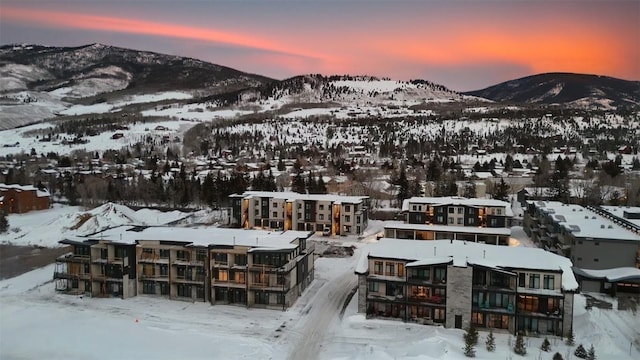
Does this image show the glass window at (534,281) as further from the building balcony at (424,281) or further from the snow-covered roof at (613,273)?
the snow-covered roof at (613,273)

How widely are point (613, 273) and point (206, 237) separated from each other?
1990 cm

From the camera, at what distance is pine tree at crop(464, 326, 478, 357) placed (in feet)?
58.9

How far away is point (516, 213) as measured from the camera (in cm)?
4506

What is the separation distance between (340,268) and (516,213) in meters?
22.4

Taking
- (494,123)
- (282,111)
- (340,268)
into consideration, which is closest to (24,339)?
(340,268)

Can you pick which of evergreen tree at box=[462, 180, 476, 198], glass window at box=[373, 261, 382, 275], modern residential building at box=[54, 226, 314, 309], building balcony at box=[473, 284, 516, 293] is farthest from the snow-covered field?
evergreen tree at box=[462, 180, 476, 198]

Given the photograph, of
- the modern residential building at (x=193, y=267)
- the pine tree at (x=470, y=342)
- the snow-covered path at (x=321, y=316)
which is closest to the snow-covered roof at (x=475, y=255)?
the snow-covered path at (x=321, y=316)

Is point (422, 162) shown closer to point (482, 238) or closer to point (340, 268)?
point (482, 238)

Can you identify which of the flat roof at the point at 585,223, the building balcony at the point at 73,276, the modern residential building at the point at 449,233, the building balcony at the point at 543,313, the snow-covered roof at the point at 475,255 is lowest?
the building balcony at the point at 73,276

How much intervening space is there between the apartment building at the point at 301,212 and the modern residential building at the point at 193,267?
13.0 metres

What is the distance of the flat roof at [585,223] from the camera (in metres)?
26.6

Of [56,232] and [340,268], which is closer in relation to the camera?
[340,268]

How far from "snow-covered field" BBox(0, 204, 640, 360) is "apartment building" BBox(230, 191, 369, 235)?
1414 cm

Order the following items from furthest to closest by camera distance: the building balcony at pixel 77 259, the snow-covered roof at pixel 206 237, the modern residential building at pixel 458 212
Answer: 1. the modern residential building at pixel 458 212
2. the building balcony at pixel 77 259
3. the snow-covered roof at pixel 206 237
